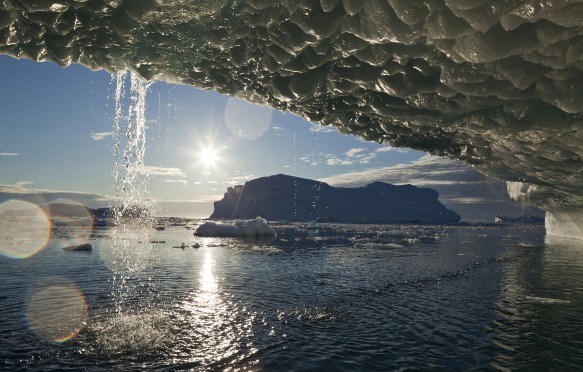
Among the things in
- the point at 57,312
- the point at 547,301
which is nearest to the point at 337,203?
the point at 547,301

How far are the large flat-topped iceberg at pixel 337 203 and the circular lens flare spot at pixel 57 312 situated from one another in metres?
115

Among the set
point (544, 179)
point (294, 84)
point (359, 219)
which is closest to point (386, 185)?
point (359, 219)

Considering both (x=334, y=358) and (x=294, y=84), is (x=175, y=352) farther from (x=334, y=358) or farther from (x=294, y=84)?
(x=294, y=84)

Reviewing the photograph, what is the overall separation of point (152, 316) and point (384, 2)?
929 cm

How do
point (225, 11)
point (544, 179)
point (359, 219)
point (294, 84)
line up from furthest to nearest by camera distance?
point (359, 219)
point (544, 179)
point (294, 84)
point (225, 11)

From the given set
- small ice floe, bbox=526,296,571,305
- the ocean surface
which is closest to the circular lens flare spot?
the ocean surface

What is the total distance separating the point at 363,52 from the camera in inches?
290

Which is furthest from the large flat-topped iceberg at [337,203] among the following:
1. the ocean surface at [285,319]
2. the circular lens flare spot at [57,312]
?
the circular lens flare spot at [57,312]

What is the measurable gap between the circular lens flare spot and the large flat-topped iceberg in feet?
379

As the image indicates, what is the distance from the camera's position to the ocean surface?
6.89 metres

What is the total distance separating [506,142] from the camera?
36.8 feet

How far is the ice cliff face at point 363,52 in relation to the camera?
539 centimetres

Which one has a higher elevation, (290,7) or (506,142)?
(290,7)

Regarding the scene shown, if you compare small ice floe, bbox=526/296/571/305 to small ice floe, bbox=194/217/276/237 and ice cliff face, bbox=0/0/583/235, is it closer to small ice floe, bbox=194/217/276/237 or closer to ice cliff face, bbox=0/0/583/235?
ice cliff face, bbox=0/0/583/235
